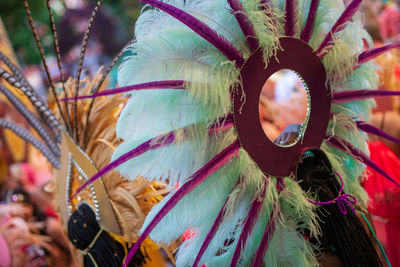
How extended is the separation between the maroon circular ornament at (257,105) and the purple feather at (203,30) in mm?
37

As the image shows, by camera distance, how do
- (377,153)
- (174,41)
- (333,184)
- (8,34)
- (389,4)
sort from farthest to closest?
(389,4), (8,34), (377,153), (333,184), (174,41)

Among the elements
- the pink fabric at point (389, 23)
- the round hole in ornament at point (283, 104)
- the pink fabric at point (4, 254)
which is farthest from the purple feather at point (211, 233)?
the pink fabric at point (389, 23)

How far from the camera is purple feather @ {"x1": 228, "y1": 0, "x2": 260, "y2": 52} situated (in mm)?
693

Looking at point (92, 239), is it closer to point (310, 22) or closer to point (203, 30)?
point (203, 30)

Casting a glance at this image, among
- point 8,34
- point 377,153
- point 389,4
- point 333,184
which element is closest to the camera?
point 333,184

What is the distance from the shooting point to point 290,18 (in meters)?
0.77

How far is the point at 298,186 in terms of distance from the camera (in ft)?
2.58

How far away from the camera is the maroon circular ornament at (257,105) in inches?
28.6

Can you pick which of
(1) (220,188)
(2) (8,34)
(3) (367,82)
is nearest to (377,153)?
(3) (367,82)

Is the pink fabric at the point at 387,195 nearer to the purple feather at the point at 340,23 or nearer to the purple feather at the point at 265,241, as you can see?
the purple feather at the point at 340,23

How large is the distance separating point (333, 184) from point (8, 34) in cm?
272

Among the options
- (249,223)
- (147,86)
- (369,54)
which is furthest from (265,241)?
(369,54)

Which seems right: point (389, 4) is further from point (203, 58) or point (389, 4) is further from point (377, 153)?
point (203, 58)

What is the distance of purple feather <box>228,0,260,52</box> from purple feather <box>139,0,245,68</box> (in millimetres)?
33
